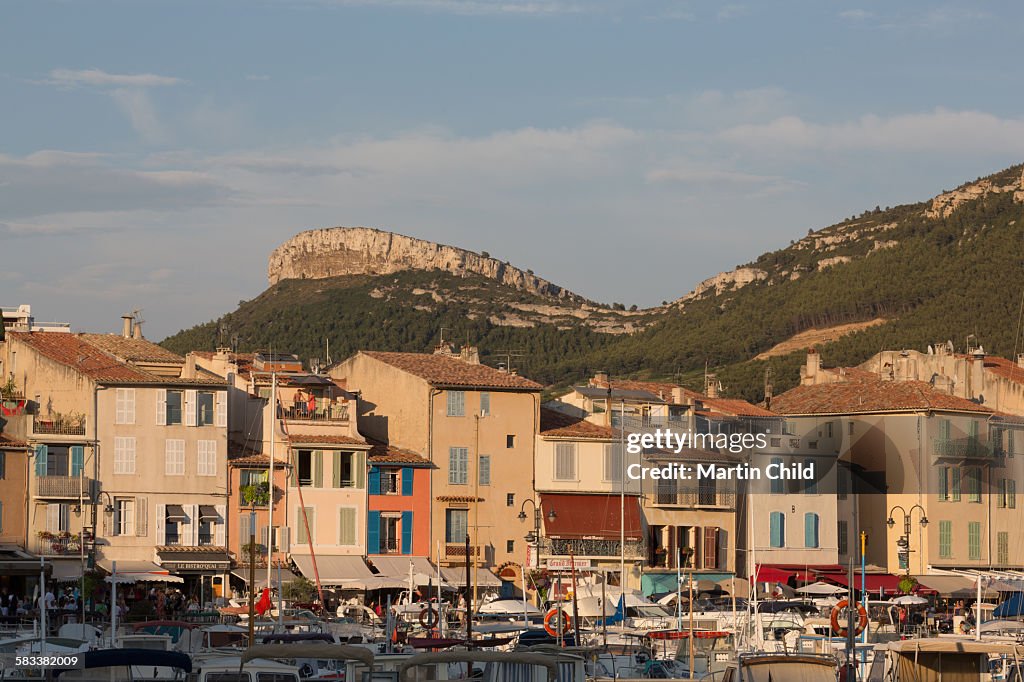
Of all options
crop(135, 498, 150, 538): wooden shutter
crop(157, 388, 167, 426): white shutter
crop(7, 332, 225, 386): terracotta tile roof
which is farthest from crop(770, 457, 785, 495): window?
crop(135, 498, 150, 538): wooden shutter

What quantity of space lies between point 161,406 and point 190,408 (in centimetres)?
100

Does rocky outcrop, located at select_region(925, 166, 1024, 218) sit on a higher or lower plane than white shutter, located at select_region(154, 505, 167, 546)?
higher

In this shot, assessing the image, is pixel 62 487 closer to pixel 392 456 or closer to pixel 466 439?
pixel 392 456

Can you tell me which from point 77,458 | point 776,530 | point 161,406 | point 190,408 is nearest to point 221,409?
point 190,408

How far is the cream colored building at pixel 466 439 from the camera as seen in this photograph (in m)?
73.7

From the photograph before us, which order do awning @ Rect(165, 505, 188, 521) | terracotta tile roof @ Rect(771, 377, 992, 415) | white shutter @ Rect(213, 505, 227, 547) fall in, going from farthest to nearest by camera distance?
terracotta tile roof @ Rect(771, 377, 992, 415) → white shutter @ Rect(213, 505, 227, 547) → awning @ Rect(165, 505, 188, 521)

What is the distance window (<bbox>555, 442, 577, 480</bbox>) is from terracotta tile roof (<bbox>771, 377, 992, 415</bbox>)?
15.9 m

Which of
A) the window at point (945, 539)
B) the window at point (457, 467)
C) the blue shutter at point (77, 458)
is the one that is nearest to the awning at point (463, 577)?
the window at point (457, 467)

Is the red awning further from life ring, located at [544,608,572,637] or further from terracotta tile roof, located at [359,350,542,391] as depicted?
life ring, located at [544,608,572,637]

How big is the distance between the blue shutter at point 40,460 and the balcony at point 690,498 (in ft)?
81.9

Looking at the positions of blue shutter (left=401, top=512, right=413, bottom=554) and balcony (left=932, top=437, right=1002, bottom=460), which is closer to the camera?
blue shutter (left=401, top=512, right=413, bottom=554)

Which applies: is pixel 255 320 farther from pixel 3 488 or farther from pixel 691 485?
pixel 3 488

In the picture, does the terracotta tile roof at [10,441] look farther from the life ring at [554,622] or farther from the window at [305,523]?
the life ring at [554,622]

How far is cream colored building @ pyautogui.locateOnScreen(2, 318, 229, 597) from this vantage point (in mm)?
64938
